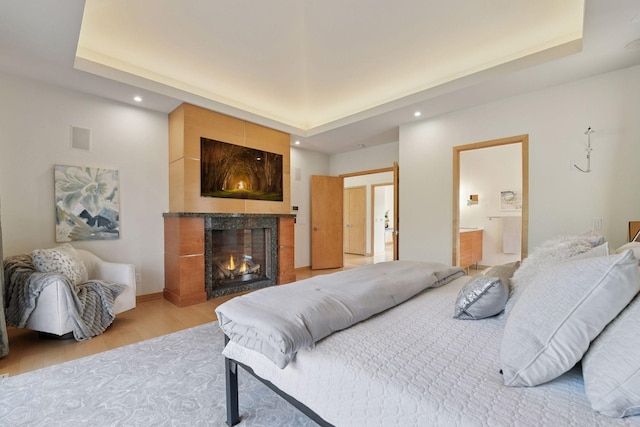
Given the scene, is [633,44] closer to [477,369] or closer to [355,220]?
[477,369]

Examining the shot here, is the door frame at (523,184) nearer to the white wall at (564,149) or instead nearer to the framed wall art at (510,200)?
the white wall at (564,149)

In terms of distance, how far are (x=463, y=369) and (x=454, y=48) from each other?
10.5ft

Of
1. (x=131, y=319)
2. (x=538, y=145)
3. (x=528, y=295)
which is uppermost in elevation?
(x=538, y=145)

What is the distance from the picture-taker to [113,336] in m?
2.61

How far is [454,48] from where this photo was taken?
9.76 feet

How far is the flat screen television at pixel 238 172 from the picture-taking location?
3.82 metres

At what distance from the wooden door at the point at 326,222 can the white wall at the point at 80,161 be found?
9.29ft

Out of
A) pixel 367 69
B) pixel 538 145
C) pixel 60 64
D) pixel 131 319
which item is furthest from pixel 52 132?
pixel 538 145

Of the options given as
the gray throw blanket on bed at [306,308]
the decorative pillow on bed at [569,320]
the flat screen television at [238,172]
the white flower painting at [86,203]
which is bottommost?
the gray throw blanket on bed at [306,308]

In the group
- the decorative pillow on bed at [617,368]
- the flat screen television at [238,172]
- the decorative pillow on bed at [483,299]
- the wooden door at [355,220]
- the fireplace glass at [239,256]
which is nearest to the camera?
the decorative pillow on bed at [617,368]

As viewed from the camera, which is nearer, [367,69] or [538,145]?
[538,145]

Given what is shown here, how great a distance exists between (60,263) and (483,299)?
11.3 ft

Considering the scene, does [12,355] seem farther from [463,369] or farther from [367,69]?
[367,69]

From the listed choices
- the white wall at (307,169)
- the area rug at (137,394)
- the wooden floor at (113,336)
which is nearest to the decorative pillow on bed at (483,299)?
the area rug at (137,394)
